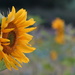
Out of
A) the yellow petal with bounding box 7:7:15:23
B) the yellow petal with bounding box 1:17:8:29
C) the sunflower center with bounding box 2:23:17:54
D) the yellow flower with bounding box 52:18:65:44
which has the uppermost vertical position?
the yellow flower with bounding box 52:18:65:44

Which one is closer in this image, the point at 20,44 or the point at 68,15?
the point at 20,44

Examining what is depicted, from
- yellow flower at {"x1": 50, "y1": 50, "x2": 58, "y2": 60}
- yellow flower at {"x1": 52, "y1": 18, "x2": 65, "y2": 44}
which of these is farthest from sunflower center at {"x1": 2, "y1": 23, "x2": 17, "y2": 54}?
yellow flower at {"x1": 50, "y1": 50, "x2": 58, "y2": 60}

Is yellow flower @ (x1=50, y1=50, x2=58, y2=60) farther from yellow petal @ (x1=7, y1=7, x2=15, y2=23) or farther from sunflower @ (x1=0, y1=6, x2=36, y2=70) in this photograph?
yellow petal @ (x1=7, y1=7, x2=15, y2=23)

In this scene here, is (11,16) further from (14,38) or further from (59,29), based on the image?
(59,29)

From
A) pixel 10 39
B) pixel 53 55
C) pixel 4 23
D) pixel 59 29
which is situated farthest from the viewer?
pixel 53 55

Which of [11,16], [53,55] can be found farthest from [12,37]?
[53,55]

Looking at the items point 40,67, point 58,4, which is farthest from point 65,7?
point 40,67

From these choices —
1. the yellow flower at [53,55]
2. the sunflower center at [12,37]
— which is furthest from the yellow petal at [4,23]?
the yellow flower at [53,55]

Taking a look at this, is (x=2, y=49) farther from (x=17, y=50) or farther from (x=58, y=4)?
(x=58, y=4)
